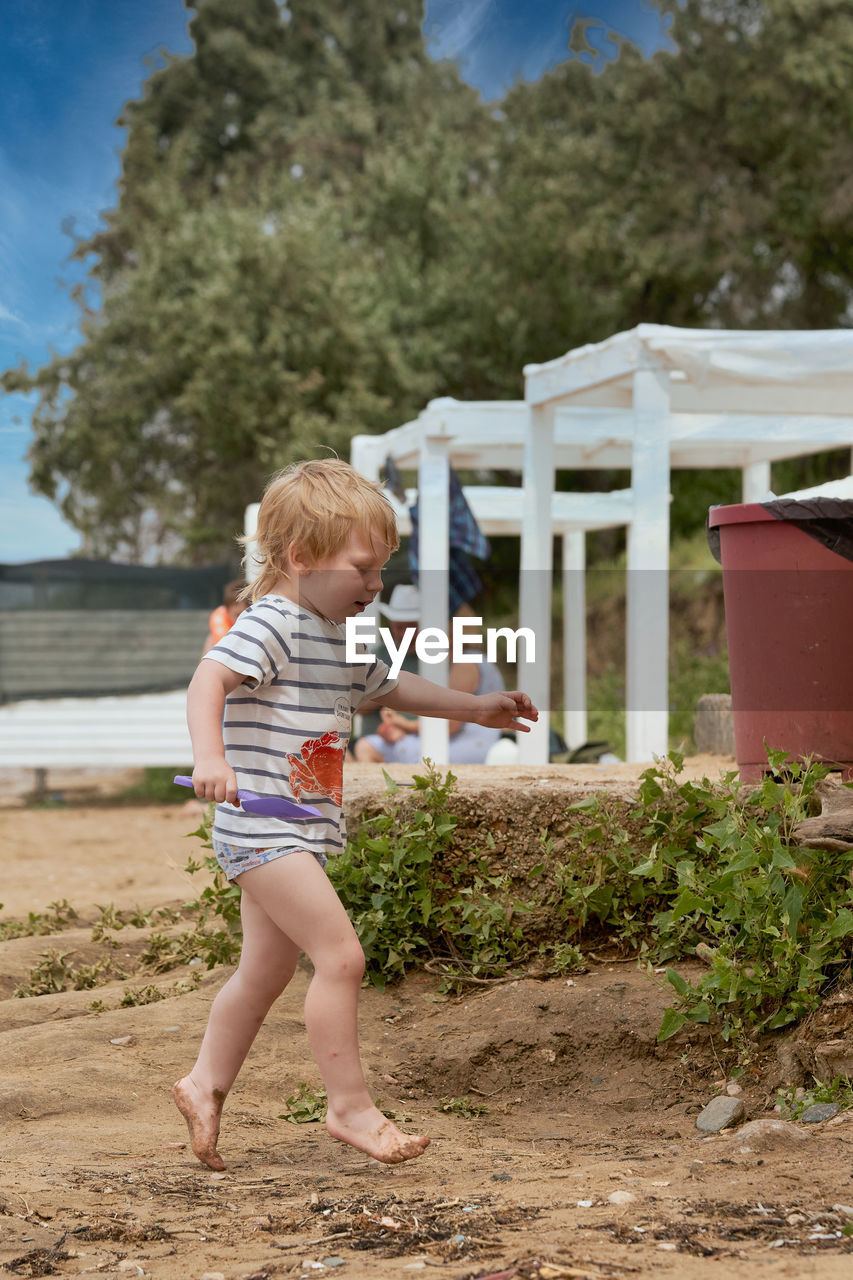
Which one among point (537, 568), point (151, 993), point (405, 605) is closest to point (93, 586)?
point (405, 605)

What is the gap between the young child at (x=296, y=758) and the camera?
239cm

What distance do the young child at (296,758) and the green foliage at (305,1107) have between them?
399 mm

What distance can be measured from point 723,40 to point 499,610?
896 centimetres

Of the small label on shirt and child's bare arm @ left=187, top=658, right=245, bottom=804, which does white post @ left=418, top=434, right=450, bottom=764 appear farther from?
child's bare arm @ left=187, top=658, right=245, bottom=804

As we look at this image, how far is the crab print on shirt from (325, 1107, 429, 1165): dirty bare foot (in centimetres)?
60

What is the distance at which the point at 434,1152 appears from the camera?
254cm

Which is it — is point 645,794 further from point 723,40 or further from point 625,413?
point 723,40

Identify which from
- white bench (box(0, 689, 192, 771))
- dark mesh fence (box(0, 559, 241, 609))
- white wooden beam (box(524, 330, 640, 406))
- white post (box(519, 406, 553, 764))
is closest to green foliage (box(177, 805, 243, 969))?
white post (box(519, 406, 553, 764))

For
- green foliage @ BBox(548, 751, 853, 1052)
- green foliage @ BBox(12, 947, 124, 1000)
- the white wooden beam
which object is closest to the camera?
green foliage @ BBox(548, 751, 853, 1052)

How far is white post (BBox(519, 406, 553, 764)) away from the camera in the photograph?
22.0 ft

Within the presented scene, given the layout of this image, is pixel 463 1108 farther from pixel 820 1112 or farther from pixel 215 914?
pixel 215 914

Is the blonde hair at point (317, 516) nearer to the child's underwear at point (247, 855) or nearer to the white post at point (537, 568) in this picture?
the child's underwear at point (247, 855)

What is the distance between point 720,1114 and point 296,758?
3.85 ft

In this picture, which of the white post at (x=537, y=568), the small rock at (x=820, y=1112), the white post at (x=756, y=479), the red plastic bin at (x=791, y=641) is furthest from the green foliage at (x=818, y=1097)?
the white post at (x=756, y=479)
